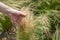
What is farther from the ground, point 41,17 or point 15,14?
point 41,17

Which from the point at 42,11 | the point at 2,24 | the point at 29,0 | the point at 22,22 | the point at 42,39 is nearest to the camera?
the point at 22,22

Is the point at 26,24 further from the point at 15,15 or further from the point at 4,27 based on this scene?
the point at 4,27

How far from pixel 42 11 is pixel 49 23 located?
12.1 inches

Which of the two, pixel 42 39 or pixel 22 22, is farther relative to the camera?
pixel 42 39

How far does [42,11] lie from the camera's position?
120 inches

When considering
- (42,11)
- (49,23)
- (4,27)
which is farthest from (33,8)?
(4,27)

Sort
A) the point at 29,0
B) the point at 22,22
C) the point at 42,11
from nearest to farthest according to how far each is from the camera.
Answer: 1. the point at 22,22
2. the point at 42,11
3. the point at 29,0

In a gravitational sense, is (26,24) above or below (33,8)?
below

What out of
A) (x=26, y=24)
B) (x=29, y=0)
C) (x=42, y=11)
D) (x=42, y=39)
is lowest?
(x=42, y=39)

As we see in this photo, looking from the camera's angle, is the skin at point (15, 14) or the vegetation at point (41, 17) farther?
the vegetation at point (41, 17)

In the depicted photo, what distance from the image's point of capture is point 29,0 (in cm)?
325

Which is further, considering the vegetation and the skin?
the vegetation

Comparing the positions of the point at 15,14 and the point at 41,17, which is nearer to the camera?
the point at 15,14

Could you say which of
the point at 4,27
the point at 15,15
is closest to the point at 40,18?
the point at 4,27
